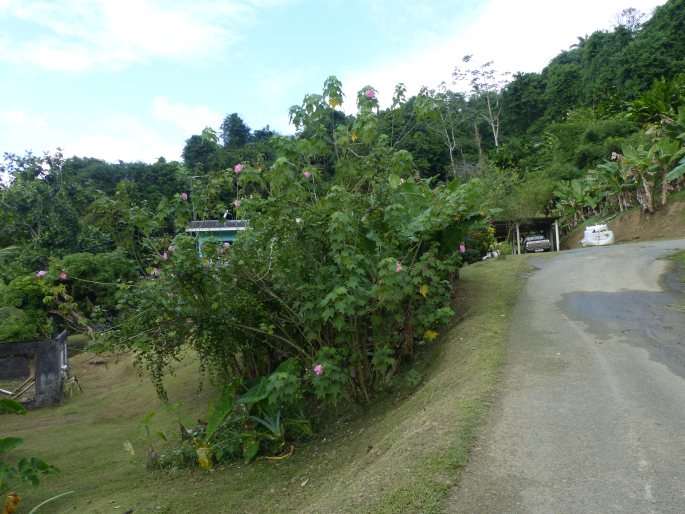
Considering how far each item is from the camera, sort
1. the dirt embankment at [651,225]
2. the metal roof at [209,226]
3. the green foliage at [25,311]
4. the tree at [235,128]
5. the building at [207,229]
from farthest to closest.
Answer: the tree at [235,128] → the dirt embankment at [651,225] → the green foliage at [25,311] → the metal roof at [209,226] → the building at [207,229]

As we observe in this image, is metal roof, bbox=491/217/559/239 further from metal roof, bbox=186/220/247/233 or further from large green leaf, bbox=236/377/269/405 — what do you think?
large green leaf, bbox=236/377/269/405

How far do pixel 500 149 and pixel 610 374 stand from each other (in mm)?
41524

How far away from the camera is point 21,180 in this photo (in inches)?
831

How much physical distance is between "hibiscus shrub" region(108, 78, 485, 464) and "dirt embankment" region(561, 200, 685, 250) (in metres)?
21.0

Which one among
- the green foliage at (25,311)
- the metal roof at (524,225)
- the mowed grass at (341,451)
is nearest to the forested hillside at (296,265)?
the mowed grass at (341,451)

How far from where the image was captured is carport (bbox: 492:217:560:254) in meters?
26.4

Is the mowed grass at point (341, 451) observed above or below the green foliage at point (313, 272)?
below

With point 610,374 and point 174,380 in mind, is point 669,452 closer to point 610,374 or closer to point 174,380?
point 610,374

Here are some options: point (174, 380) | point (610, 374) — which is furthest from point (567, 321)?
point (174, 380)

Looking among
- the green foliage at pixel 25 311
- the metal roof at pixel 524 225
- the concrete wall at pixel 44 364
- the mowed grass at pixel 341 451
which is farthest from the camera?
the metal roof at pixel 524 225

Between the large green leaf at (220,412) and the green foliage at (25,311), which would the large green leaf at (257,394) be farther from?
the green foliage at (25,311)

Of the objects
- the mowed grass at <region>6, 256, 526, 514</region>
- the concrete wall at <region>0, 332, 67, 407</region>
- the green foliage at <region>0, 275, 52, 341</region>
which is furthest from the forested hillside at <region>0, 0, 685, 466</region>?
the green foliage at <region>0, 275, 52, 341</region>

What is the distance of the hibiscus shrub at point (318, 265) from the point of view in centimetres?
730

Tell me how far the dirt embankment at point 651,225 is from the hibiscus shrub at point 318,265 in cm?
2099
